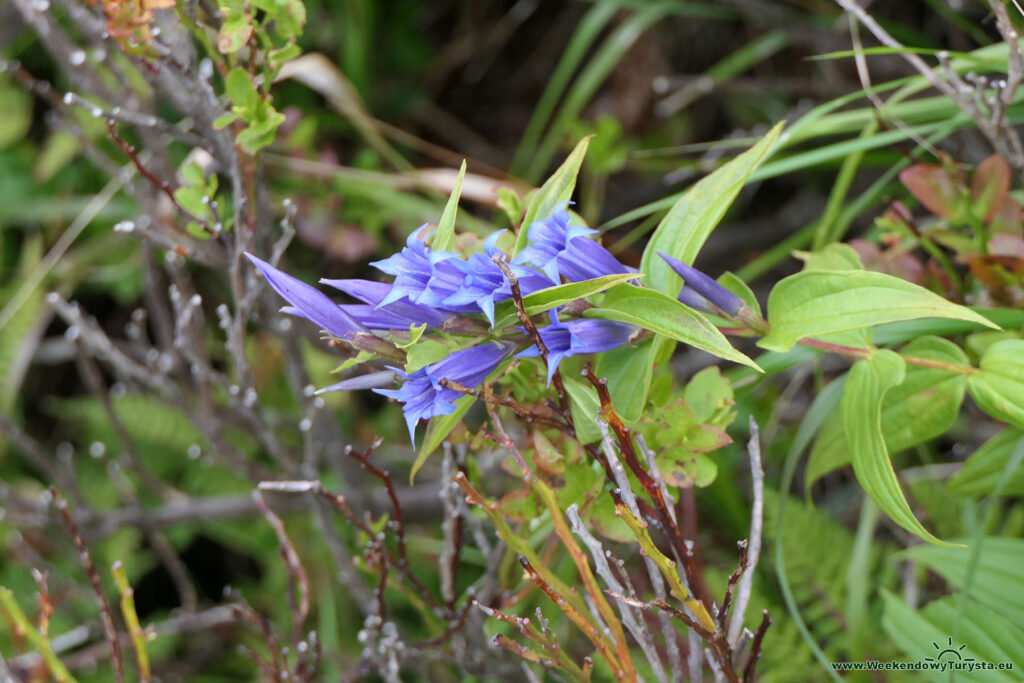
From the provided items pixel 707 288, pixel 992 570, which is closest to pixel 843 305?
pixel 707 288

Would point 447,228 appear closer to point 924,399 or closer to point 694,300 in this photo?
point 694,300

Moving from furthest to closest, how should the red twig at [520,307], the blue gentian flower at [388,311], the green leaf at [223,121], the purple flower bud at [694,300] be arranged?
the green leaf at [223,121]
the purple flower bud at [694,300]
the blue gentian flower at [388,311]
the red twig at [520,307]

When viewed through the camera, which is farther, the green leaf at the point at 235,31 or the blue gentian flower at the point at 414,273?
the green leaf at the point at 235,31

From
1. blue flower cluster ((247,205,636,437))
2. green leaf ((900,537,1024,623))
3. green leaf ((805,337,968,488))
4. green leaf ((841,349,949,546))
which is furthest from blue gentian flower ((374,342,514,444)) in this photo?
green leaf ((900,537,1024,623))

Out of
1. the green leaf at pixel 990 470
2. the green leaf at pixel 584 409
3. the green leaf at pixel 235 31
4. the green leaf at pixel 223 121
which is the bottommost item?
the green leaf at pixel 990 470

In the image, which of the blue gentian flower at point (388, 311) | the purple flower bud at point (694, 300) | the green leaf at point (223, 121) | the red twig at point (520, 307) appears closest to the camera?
the red twig at point (520, 307)

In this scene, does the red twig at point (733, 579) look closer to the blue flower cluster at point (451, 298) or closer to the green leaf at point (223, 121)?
the blue flower cluster at point (451, 298)

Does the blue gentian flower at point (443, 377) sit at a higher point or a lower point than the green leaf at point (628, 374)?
higher

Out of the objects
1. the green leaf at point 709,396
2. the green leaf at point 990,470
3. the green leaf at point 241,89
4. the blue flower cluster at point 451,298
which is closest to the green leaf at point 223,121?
the green leaf at point 241,89
